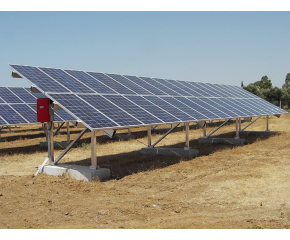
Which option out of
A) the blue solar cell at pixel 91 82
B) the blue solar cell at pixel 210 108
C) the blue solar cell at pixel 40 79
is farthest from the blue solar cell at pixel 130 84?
the blue solar cell at pixel 40 79

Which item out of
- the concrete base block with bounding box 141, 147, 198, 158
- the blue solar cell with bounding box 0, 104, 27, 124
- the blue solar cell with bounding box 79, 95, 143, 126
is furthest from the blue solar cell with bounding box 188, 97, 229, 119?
the blue solar cell with bounding box 0, 104, 27, 124

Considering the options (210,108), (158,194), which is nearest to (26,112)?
(210,108)

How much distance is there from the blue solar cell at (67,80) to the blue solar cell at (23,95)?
1159 centimetres

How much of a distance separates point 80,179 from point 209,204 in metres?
5.13

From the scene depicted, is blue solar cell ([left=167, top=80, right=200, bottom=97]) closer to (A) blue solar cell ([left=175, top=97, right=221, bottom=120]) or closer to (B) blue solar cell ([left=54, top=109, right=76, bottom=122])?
(A) blue solar cell ([left=175, top=97, right=221, bottom=120])

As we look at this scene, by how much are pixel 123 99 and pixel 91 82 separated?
180 cm

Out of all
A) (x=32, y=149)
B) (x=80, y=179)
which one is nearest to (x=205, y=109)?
(x=80, y=179)

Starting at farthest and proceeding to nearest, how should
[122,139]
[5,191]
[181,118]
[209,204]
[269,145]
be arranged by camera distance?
[122,139] → [269,145] → [181,118] → [5,191] → [209,204]

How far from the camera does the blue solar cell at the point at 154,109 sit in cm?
1501

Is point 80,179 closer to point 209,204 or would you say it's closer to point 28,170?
point 28,170

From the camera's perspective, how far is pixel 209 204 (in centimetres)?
917

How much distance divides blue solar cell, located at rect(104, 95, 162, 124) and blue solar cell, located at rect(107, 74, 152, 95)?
7.26 ft

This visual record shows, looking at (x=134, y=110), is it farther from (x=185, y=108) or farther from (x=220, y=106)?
(x=220, y=106)

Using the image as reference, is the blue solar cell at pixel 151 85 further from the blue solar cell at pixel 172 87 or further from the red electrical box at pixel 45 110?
the red electrical box at pixel 45 110
